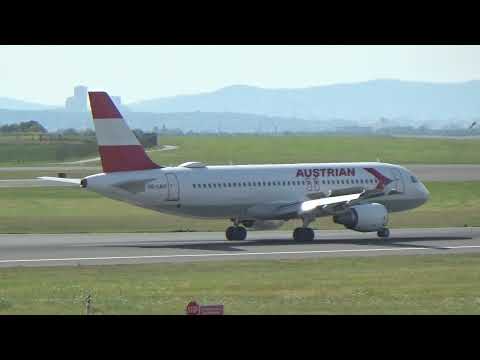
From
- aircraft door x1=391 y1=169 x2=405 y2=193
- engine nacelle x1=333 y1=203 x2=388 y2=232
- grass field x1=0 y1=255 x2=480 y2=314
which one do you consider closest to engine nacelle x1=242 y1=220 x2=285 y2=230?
engine nacelle x1=333 y1=203 x2=388 y2=232

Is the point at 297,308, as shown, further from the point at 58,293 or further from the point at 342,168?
the point at 342,168

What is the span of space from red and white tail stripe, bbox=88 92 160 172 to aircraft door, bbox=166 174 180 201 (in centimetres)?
187

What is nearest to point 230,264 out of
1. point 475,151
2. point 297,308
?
point 297,308

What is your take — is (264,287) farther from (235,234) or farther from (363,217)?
(235,234)

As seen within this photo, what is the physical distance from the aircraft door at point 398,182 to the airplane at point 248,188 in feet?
0.18

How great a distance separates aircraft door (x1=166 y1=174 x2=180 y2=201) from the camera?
47.9 meters

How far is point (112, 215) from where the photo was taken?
6975 centimetres

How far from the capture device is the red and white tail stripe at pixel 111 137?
1838 inches

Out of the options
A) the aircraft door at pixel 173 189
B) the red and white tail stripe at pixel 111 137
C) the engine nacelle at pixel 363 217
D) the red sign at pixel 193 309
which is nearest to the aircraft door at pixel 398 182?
the engine nacelle at pixel 363 217

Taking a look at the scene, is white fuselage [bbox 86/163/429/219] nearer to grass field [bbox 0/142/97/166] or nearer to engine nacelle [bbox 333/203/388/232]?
engine nacelle [bbox 333/203/388/232]
